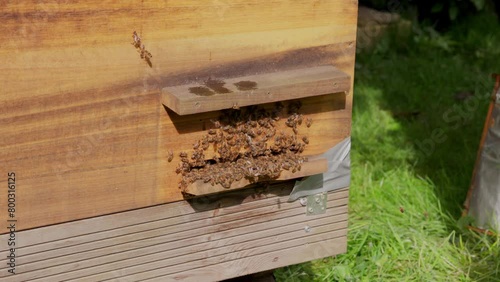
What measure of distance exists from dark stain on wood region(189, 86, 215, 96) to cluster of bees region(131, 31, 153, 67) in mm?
114

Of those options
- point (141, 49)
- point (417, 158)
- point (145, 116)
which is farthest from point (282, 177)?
point (417, 158)

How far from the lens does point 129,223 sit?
1781 millimetres

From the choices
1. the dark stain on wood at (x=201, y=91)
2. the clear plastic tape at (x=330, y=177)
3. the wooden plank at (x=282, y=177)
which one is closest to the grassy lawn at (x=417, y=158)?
the clear plastic tape at (x=330, y=177)

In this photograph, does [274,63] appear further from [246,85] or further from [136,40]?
[136,40]

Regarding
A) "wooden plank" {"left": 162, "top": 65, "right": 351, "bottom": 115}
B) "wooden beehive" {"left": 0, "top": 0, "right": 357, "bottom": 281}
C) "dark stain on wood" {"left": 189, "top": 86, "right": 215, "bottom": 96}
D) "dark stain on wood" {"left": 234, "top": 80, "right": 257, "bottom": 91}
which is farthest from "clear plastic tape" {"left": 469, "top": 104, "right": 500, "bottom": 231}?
"dark stain on wood" {"left": 189, "top": 86, "right": 215, "bottom": 96}

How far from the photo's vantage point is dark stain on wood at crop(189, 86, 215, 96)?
1670 mm

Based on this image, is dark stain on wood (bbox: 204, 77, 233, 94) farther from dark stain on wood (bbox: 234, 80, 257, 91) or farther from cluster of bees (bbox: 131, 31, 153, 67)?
cluster of bees (bbox: 131, 31, 153, 67)

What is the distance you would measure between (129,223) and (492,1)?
5.31 metres

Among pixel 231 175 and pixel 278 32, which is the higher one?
pixel 278 32

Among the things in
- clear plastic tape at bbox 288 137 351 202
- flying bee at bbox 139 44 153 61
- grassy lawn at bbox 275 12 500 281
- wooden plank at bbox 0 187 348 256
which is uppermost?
flying bee at bbox 139 44 153 61

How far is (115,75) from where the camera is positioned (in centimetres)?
162

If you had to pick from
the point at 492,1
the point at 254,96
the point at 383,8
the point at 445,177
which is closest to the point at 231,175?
the point at 254,96

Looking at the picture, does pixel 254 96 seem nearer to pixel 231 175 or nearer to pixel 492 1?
pixel 231 175

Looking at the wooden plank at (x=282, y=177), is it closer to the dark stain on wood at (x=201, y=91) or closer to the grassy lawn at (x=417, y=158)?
the dark stain on wood at (x=201, y=91)
